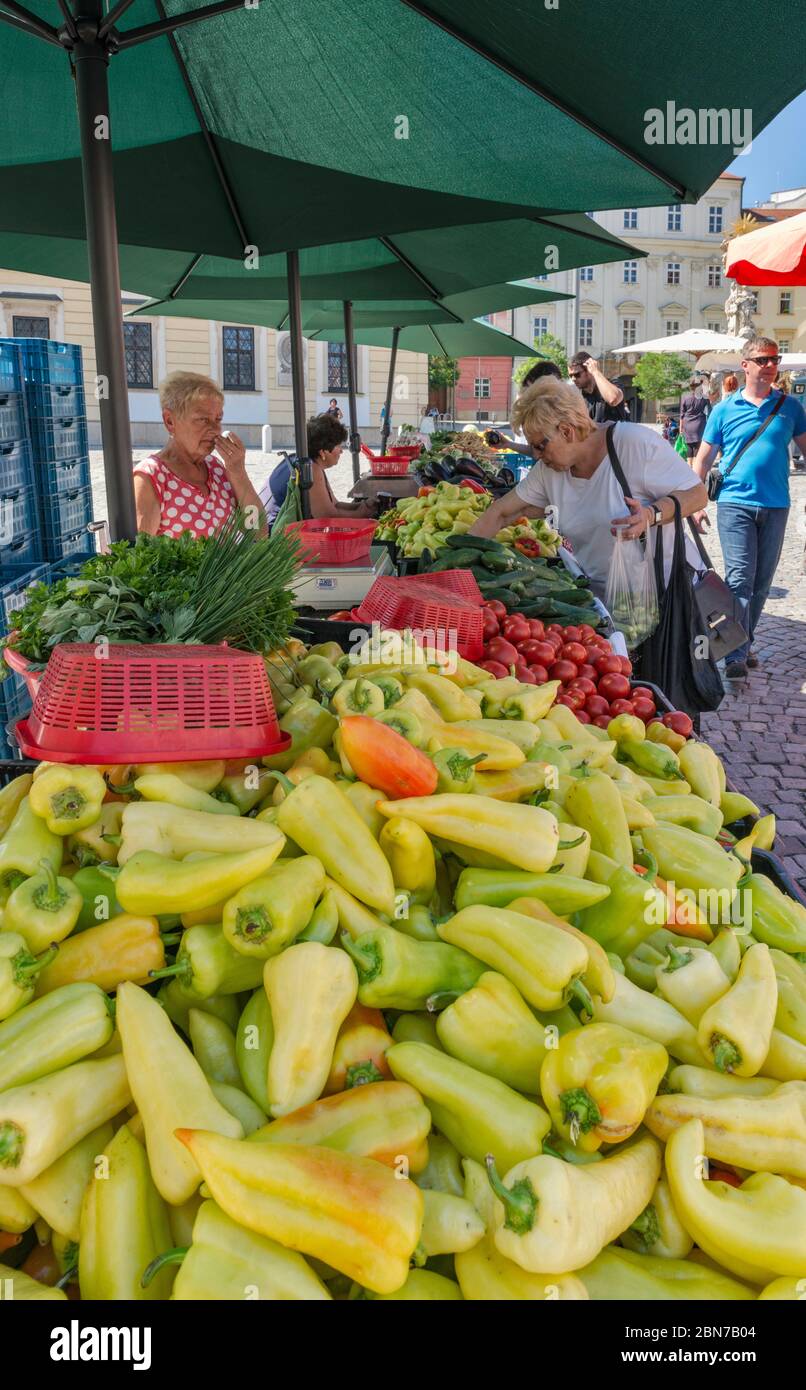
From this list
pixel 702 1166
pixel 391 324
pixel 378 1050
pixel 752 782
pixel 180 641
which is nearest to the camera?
pixel 702 1166

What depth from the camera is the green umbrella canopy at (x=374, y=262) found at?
6520 millimetres

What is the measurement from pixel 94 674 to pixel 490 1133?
1.12m

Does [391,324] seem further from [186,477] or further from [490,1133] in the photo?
[490,1133]

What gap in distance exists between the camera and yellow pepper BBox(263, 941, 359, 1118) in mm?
1422

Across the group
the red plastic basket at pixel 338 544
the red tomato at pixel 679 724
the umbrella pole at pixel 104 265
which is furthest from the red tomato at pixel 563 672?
the umbrella pole at pixel 104 265

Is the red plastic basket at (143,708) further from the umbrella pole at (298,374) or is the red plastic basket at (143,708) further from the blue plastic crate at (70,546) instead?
the blue plastic crate at (70,546)

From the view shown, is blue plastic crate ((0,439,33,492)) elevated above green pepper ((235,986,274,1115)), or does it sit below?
above

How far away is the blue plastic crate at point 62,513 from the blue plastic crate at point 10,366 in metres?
0.74

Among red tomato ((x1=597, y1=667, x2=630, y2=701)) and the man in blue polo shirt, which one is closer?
red tomato ((x1=597, y1=667, x2=630, y2=701))

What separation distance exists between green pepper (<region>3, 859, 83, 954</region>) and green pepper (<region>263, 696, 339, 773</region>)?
2.25ft

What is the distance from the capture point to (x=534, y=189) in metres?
3.90

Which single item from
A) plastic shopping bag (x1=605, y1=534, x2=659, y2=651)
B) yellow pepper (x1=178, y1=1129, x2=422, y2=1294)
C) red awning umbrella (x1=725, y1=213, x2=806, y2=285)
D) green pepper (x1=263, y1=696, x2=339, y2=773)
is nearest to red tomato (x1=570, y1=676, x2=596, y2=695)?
plastic shopping bag (x1=605, y1=534, x2=659, y2=651)

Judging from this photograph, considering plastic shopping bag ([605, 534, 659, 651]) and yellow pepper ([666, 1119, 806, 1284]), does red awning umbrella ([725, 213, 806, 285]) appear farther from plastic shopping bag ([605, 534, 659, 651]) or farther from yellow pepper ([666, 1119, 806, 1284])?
yellow pepper ([666, 1119, 806, 1284])
